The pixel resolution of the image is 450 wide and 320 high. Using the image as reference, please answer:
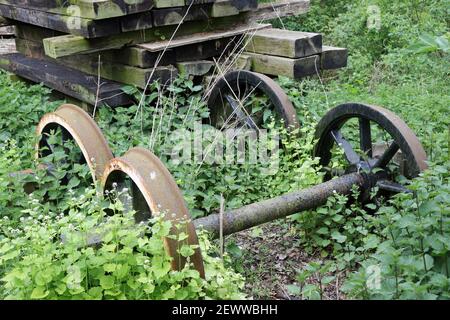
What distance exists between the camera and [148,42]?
6434 millimetres

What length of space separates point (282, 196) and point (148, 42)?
2.80 metres

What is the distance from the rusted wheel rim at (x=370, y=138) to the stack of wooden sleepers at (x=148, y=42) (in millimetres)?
1442

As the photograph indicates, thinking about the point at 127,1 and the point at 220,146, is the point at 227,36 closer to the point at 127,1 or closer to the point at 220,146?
the point at 127,1

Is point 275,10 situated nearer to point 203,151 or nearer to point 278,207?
point 203,151

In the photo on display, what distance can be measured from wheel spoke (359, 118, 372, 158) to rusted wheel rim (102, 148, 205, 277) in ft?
6.11

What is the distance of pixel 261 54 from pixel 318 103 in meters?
0.88

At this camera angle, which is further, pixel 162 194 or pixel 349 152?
pixel 349 152

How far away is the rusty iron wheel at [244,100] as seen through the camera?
18.6 feet

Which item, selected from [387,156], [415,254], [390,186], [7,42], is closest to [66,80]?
[7,42]

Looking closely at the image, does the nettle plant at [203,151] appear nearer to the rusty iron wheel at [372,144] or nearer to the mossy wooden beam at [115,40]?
the rusty iron wheel at [372,144]

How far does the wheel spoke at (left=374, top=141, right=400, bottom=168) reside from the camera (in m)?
4.56

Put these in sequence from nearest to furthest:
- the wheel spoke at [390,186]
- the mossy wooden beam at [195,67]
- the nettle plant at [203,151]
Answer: the wheel spoke at [390,186] → the nettle plant at [203,151] → the mossy wooden beam at [195,67]

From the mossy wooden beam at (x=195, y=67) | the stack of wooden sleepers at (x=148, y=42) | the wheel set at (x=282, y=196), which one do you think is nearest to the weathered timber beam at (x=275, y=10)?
the stack of wooden sleepers at (x=148, y=42)

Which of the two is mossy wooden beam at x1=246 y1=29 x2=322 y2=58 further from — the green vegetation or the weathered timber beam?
the weathered timber beam
